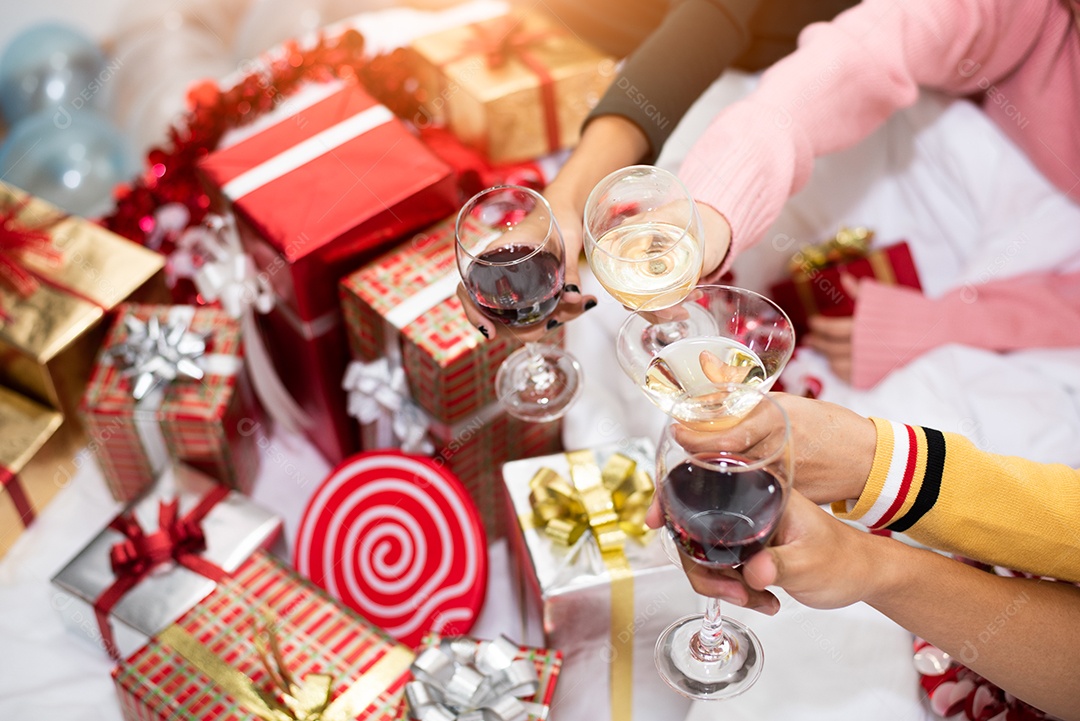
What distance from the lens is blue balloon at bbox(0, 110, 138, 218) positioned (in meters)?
1.93

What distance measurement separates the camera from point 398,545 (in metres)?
1.33

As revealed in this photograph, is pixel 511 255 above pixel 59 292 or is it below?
above

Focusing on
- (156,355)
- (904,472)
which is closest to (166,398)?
(156,355)

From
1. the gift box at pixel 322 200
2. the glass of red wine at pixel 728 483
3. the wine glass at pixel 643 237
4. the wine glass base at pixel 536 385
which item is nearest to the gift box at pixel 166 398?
the gift box at pixel 322 200

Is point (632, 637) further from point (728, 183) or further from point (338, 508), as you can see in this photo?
A: point (728, 183)

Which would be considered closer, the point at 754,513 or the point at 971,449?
the point at 754,513

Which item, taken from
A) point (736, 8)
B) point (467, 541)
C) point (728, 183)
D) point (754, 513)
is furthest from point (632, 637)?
point (736, 8)

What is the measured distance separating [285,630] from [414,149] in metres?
0.69

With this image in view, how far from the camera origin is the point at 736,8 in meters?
1.56

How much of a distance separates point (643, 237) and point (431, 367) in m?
0.34

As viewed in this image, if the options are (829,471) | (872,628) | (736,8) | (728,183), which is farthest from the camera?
(736,8)

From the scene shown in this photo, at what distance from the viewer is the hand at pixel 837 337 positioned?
1.49 metres

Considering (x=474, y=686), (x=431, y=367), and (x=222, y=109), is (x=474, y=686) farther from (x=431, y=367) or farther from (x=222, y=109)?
(x=222, y=109)

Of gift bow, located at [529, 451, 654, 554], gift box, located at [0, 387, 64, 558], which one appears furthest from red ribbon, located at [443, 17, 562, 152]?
gift box, located at [0, 387, 64, 558]
